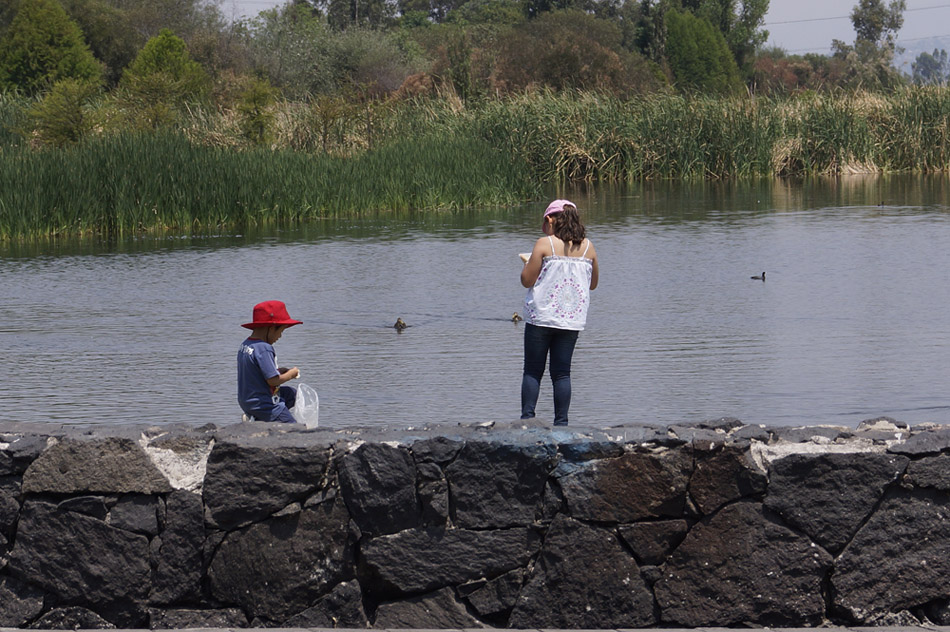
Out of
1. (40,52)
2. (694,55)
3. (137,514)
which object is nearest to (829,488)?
(137,514)

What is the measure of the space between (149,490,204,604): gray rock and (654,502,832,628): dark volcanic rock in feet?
5.40

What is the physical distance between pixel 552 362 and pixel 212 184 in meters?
15.9

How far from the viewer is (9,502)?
474 cm

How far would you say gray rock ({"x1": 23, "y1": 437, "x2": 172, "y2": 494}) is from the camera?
467 centimetres

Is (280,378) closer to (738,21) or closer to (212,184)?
(212,184)

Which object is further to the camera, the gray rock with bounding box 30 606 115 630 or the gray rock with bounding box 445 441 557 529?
the gray rock with bounding box 30 606 115 630

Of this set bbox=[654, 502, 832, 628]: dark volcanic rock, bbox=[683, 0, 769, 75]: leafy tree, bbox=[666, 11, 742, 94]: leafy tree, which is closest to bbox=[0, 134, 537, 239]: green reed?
bbox=[654, 502, 832, 628]: dark volcanic rock

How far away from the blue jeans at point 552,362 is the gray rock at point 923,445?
2698 millimetres

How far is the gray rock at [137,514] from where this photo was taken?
4.70 metres

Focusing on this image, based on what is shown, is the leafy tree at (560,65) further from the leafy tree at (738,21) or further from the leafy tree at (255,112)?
the leafy tree at (738,21)

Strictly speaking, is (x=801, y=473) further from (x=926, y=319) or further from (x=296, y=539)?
(x=926, y=319)

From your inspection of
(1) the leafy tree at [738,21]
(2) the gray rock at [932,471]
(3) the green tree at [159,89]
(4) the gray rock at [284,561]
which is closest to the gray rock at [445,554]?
(4) the gray rock at [284,561]

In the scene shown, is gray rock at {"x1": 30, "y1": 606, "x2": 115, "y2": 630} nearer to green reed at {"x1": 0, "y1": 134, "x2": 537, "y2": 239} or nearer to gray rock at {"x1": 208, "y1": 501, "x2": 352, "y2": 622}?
gray rock at {"x1": 208, "y1": 501, "x2": 352, "y2": 622}

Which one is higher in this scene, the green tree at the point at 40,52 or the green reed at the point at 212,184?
the green tree at the point at 40,52
